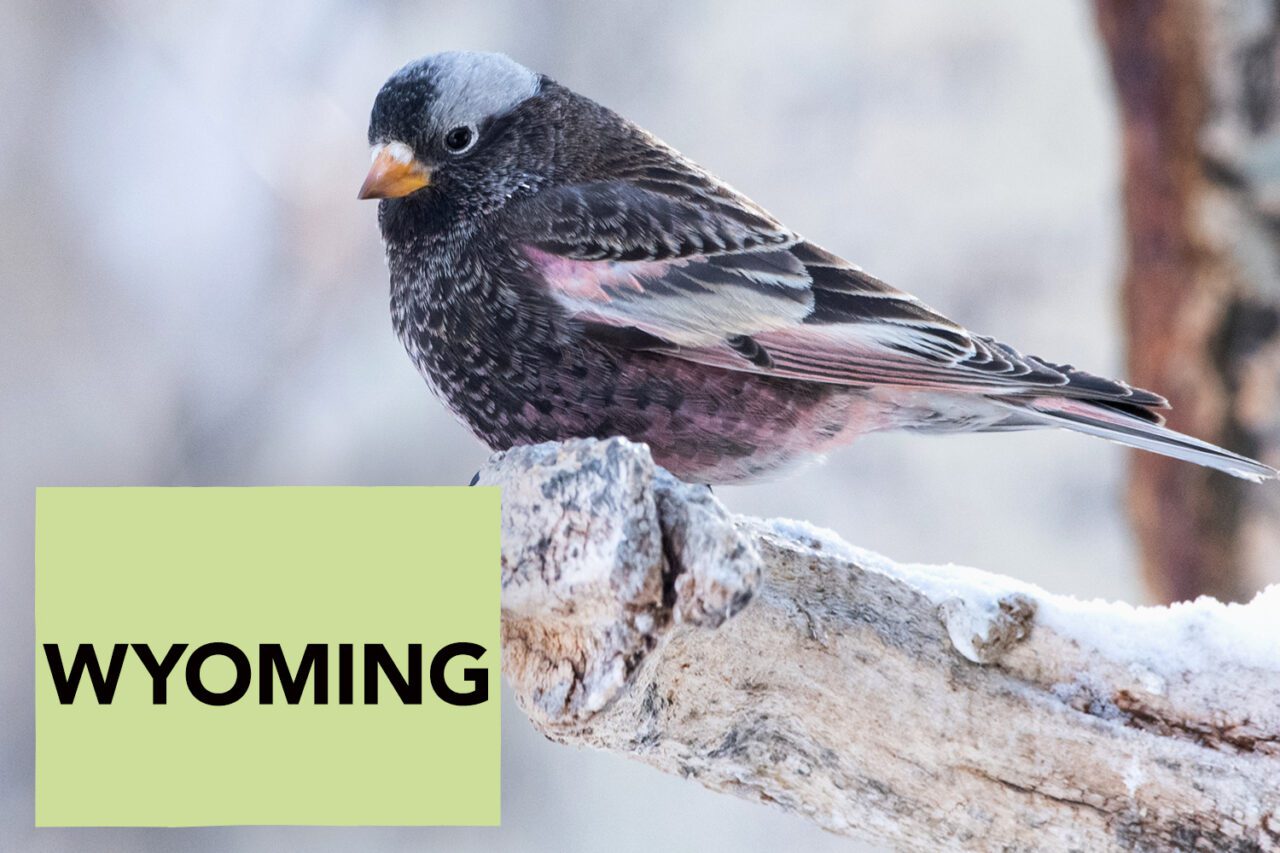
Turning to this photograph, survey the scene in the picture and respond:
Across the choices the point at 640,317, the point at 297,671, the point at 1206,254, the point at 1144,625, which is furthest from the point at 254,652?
the point at 1206,254

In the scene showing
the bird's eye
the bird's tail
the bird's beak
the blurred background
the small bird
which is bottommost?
the bird's tail

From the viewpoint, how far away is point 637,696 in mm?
1250

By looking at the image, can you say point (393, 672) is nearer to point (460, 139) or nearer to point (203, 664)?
point (203, 664)

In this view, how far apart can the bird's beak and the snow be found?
684 millimetres

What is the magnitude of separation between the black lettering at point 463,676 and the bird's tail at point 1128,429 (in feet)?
2.51

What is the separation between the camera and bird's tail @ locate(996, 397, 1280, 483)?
1.44 metres

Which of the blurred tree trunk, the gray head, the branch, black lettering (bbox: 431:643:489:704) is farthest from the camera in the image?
the blurred tree trunk

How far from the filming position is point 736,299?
1.51m

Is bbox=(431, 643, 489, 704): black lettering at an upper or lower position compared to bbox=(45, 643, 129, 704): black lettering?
lower

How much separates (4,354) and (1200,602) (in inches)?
127

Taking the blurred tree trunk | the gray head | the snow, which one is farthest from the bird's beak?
the blurred tree trunk

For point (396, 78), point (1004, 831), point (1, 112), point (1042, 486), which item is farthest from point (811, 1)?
point (1004, 831)

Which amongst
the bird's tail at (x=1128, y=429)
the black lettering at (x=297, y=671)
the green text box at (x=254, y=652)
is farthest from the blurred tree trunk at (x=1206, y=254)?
the black lettering at (x=297, y=671)

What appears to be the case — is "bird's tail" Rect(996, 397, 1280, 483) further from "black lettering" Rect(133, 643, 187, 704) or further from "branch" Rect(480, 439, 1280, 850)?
"black lettering" Rect(133, 643, 187, 704)
